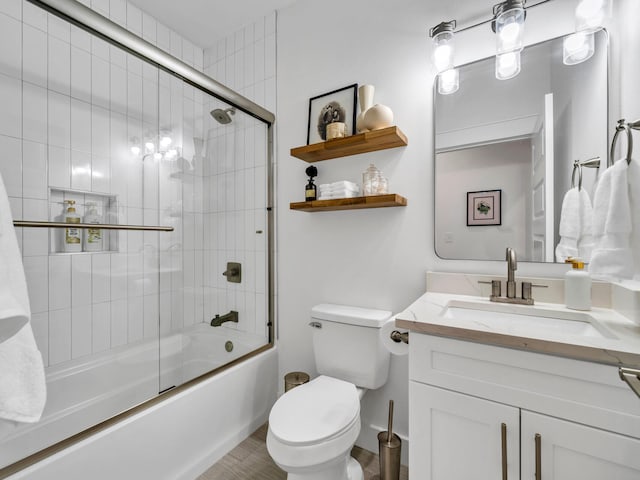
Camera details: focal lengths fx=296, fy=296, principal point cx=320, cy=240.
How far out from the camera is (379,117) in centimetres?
142

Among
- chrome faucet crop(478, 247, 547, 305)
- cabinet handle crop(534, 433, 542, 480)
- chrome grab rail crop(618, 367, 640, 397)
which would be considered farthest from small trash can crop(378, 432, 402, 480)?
chrome grab rail crop(618, 367, 640, 397)

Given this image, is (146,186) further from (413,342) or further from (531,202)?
(531,202)

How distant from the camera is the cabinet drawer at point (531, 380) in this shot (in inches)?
27.7

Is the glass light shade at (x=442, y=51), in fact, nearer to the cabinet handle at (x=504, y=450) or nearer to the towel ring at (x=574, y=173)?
the towel ring at (x=574, y=173)

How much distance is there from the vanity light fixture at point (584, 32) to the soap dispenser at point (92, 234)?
2.32 meters

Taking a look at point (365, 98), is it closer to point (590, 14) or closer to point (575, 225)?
point (590, 14)

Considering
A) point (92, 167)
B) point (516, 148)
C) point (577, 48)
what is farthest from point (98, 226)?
point (577, 48)

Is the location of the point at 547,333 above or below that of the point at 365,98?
below

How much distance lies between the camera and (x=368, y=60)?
5.31ft

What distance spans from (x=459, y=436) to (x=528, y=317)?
19.8 inches

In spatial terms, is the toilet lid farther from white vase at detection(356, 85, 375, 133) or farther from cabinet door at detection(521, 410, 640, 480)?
white vase at detection(356, 85, 375, 133)

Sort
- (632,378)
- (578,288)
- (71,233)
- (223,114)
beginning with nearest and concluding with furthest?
(632,378) < (578,288) < (71,233) < (223,114)

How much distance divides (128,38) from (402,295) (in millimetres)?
1631

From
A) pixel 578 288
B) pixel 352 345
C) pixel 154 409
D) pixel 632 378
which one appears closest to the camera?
pixel 632 378
